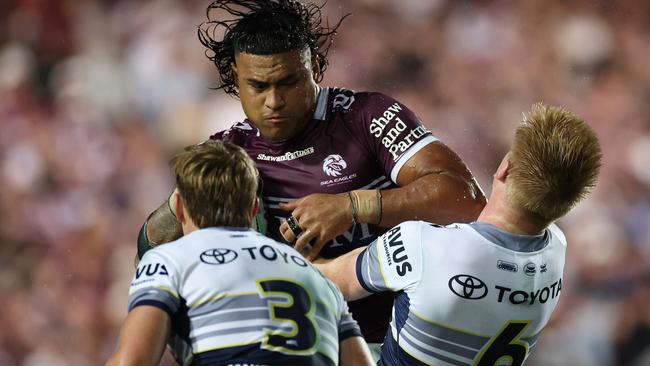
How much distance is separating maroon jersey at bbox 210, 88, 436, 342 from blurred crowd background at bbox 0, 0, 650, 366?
2.79 metres

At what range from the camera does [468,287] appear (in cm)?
275

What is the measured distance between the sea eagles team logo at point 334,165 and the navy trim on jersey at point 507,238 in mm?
885

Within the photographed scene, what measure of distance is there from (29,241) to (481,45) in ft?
11.4

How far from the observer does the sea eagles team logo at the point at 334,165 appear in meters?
3.60

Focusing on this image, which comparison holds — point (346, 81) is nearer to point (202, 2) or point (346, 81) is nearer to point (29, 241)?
point (202, 2)

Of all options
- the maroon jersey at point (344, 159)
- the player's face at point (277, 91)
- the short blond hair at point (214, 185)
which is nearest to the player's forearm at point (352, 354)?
the short blond hair at point (214, 185)

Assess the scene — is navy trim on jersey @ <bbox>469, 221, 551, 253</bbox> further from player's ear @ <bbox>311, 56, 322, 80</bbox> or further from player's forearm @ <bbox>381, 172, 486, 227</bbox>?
player's ear @ <bbox>311, 56, 322, 80</bbox>

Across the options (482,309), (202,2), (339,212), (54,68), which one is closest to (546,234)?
(482,309)

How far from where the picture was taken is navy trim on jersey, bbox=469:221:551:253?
9.06 ft

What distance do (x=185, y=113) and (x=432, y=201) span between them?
370cm

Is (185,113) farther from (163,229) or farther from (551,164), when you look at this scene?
(551,164)

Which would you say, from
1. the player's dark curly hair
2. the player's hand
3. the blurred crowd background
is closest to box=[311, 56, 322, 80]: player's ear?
the player's dark curly hair

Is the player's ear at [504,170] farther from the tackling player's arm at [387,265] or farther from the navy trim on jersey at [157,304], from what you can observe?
the navy trim on jersey at [157,304]

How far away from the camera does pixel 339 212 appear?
3.28m
